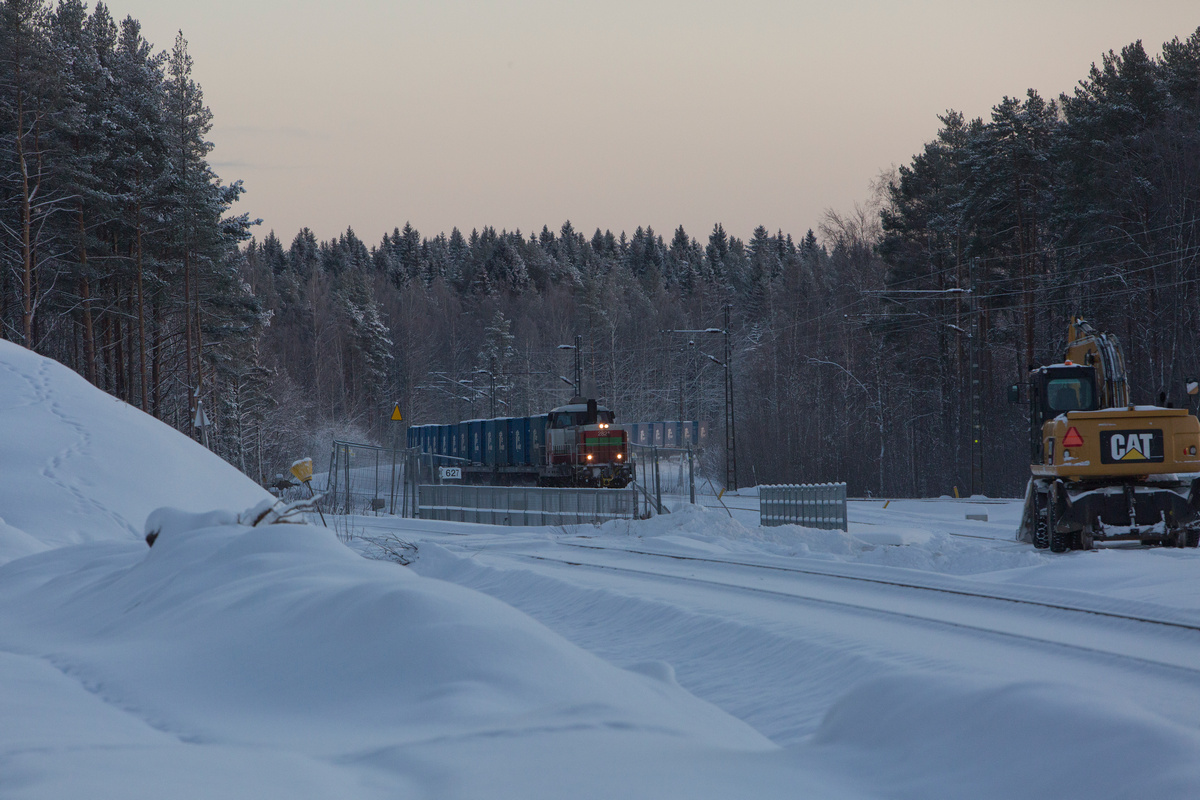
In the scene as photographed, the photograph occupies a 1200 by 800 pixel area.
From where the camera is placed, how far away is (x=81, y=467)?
662 inches

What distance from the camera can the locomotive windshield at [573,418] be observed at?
117 ft

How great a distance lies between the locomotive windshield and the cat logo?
23117 millimetres

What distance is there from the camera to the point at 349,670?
533 cm

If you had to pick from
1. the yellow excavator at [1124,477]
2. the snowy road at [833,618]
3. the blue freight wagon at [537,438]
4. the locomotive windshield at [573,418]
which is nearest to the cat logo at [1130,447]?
the yellow excavator at [1124,477]

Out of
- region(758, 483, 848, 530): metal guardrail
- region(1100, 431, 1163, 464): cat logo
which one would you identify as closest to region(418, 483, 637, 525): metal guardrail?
region(758, 483, 848, 530): metal guardrail

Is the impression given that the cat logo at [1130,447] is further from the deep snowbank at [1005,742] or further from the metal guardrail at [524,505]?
the metal guardrail at [524,505]

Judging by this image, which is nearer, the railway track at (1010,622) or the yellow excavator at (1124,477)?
the railway track at (1010,622)

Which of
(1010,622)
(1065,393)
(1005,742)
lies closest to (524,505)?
(1065,393)

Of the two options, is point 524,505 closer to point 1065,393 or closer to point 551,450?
point 551,450

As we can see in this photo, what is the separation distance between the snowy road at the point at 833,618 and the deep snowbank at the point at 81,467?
212 inches

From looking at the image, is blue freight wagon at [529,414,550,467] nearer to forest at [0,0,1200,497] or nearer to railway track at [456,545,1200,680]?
forest at [0,0,1200,497]

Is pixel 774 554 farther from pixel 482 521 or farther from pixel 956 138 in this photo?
pixel 956 138

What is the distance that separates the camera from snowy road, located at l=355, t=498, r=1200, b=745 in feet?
22.0

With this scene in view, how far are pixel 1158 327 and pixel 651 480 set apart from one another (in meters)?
21.0
